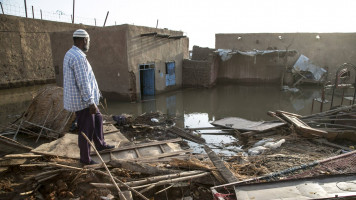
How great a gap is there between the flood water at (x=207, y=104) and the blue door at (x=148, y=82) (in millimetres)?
668

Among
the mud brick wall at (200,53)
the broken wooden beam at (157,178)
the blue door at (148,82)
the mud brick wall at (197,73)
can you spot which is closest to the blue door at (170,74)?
the mud brick wall at (197,73)

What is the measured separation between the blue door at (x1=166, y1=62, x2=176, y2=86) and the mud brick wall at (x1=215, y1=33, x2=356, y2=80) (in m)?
8.03

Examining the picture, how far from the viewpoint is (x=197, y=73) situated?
15930 mm

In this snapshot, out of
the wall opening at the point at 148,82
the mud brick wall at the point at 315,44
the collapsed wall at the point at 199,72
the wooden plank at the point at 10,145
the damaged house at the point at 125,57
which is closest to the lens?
the wooden plank at the point at 10,145

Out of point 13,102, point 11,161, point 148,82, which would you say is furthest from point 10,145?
point 148,82

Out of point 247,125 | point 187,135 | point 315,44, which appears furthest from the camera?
point 315,44

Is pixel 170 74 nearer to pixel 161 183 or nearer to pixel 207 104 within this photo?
pixel 207 104

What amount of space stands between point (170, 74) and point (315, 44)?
12.5 meters

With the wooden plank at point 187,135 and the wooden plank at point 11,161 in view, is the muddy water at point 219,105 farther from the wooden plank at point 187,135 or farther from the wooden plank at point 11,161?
the wooden plank at point 11,161

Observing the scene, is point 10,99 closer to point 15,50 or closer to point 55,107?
point 15,50

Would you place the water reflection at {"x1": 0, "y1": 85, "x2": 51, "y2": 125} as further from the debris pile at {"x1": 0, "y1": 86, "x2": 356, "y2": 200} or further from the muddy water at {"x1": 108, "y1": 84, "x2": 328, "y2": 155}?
the debris pile at {"x1": 0, "y1": 86, "x2": 356, "y2": 200}

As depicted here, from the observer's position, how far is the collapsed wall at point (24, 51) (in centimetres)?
1474

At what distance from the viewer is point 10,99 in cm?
1221

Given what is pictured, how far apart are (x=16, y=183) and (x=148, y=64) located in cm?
1010
